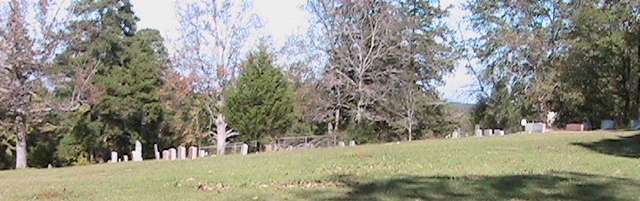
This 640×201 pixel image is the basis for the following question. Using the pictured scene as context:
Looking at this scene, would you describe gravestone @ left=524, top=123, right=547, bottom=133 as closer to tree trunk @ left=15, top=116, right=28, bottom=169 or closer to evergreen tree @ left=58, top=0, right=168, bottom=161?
evergreen tree @ left=58, top=0, right=168, bottom=161

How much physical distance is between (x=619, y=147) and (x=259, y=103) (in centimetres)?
1723

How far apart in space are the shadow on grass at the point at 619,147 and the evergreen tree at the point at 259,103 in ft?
48.9

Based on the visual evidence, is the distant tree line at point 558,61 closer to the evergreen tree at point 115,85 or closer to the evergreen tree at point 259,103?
the evergreen tree at point 259,103

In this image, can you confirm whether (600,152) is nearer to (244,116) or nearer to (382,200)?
(382,200)

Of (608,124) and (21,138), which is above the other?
(608,124)

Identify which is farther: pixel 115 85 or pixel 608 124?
pixel 608 124

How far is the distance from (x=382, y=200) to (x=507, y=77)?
154ft

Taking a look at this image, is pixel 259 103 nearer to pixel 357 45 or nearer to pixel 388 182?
pixel 357 45

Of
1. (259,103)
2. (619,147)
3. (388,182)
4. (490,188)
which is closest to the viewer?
(490,188)

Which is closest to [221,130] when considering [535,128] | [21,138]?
[21,138]

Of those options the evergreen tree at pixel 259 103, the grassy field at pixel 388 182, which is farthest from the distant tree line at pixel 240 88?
the grassy field at pixel 388 182

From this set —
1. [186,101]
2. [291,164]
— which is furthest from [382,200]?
[186,101]

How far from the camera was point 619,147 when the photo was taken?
72.9ft

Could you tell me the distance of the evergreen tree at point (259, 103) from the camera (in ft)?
115
